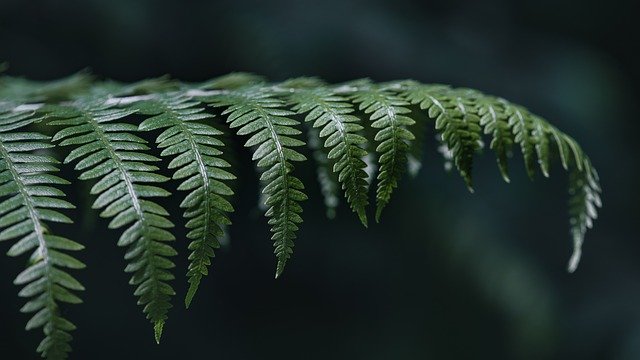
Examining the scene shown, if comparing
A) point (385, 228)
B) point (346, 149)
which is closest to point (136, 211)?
point (346, 149)

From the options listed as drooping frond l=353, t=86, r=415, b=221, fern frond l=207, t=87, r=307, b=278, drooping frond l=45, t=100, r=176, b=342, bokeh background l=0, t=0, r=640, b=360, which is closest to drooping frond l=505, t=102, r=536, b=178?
drooping frond l=353, t=86, r=415, b=221

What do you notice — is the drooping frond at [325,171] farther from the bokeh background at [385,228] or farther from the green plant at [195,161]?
the bokeh background at [385,228]

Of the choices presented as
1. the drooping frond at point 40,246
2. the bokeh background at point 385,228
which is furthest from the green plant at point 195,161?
the bokeh background at point 385,228

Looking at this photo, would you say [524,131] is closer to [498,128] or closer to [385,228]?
[498,128]

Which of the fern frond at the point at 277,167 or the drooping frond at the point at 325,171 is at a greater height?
the fern frond at the point at 277,167

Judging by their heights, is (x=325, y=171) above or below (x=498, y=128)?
below

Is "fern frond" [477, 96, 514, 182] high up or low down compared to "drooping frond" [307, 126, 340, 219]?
up

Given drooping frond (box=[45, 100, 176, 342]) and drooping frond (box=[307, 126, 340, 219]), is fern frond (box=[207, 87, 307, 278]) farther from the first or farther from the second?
drooping frond (box=[307, 126, 340, 219])
